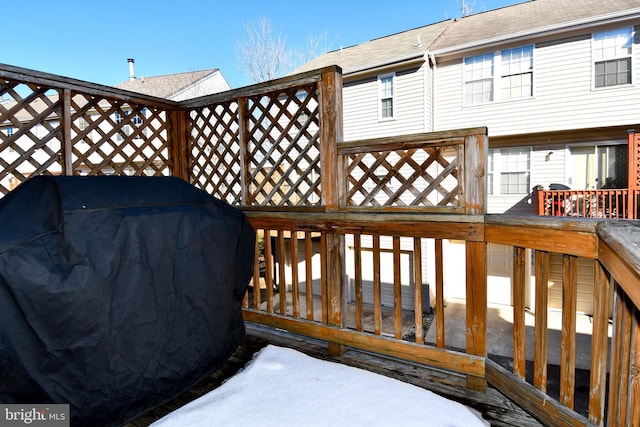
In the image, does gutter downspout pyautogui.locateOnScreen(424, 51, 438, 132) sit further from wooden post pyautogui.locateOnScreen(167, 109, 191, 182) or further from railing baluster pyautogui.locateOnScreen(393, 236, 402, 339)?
railing baluster pyautogui.locateOnScreen(393, 236, 402, 339)

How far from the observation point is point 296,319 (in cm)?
292

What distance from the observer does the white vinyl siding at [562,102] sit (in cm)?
758

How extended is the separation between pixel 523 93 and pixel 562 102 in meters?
0.80

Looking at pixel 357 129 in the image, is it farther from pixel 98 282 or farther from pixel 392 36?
pixel 98 282

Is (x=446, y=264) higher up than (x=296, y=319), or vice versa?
(x=296, y=319)

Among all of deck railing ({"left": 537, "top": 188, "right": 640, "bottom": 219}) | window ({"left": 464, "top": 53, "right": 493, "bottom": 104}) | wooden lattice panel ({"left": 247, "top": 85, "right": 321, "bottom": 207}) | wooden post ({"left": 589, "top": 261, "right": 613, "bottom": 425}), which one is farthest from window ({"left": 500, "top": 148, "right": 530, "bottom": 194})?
wooden post ({"left": 589, "top": 261, "right": 613, "bottom": 425})

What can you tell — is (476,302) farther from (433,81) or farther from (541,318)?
(433,81)

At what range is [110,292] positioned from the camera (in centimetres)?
172

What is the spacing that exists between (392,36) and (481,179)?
33.1 feet

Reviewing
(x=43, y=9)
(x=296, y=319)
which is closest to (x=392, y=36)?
(x=296, y=319)

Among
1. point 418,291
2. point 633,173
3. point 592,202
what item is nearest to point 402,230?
point 418,291

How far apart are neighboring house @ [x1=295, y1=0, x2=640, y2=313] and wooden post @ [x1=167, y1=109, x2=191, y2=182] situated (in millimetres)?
6638

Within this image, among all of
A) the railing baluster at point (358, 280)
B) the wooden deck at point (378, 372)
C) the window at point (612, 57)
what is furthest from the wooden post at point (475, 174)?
the window at point (612, 57)

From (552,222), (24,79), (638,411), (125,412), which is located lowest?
(125,412)
